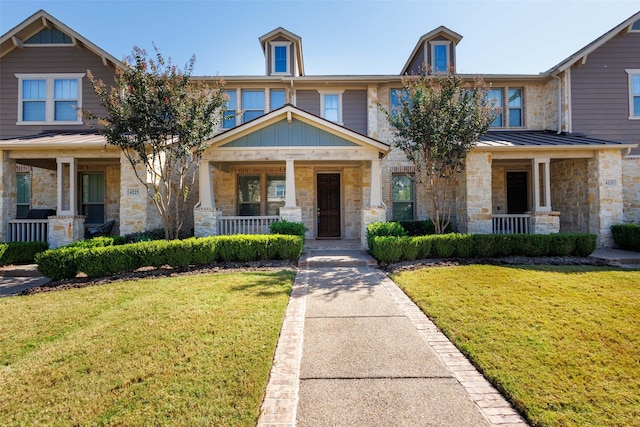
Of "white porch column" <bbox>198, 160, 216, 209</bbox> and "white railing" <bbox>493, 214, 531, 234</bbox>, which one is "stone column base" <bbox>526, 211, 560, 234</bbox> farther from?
"white porch column" <bbox>198, 160, 216, 209</bbox>

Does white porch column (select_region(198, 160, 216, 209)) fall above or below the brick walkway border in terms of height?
above

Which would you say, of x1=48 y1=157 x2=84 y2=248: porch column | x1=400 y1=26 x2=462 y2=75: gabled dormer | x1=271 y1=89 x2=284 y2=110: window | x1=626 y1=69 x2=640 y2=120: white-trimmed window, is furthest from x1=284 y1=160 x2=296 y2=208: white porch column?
x1=626 y1=69 x2=640 y2=120: white-trimmed window

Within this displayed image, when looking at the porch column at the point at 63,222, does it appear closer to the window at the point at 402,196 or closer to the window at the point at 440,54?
the window at the point at 402,196

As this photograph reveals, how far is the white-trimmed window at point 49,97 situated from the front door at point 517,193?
17959 mm

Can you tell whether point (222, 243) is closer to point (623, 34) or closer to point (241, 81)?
point (241, 81)

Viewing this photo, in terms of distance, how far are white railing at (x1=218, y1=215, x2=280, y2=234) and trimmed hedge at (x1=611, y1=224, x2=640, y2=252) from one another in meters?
11.2

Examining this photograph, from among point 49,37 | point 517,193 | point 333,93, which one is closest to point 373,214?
point 333,93

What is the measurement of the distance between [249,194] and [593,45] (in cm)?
1488

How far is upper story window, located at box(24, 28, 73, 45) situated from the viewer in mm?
12055

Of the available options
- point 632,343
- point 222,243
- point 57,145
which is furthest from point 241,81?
point 632,343

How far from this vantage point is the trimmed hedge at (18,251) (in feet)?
27.9

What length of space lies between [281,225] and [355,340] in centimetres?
576

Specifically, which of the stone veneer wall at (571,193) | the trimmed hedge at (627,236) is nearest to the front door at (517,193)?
the stone veneer wall at (571,193)

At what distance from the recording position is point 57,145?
31.1 ft
